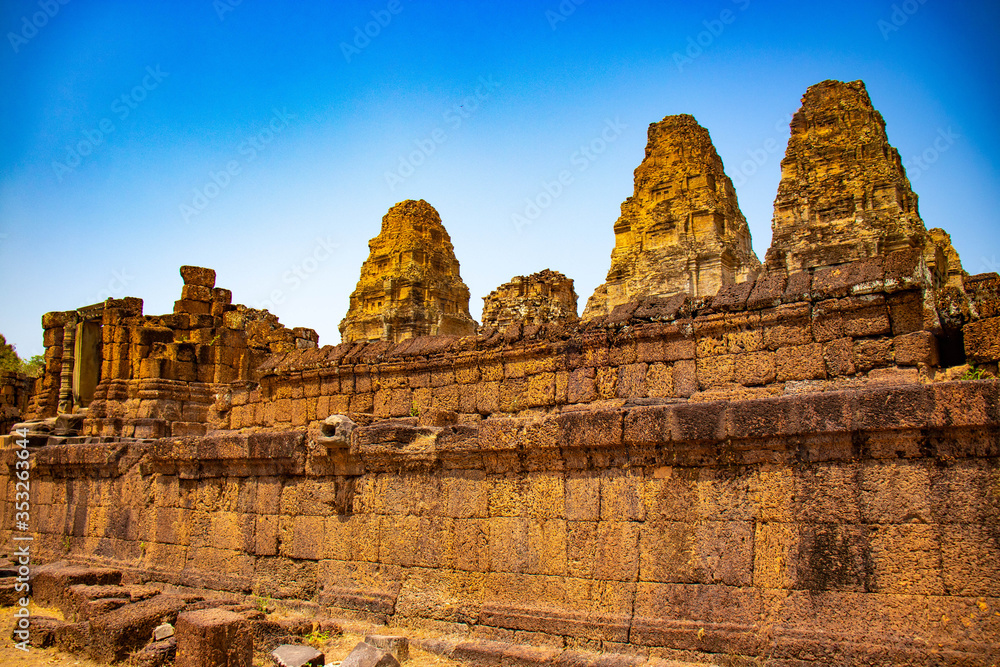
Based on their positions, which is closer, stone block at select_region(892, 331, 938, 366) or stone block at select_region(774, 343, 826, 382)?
stone block at select_region(892, 331, 938, 366)

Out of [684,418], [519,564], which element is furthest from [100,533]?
[684,418]

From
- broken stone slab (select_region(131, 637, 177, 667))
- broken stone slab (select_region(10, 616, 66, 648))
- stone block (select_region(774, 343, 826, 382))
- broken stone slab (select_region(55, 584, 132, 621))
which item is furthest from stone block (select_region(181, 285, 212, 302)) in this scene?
stone block (select_region(774, 343, 826, 382))

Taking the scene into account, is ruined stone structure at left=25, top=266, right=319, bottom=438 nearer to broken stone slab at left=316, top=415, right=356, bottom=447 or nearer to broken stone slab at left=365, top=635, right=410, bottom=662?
broken stone slab at left=316, top=415, right=356, bottom=447

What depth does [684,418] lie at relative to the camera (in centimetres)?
467

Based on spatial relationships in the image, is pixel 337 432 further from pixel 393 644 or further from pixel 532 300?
pixel 532 300

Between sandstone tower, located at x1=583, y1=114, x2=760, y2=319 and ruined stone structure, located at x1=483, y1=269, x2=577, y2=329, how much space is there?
1.79 meters

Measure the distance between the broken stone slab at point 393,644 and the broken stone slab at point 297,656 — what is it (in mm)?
355

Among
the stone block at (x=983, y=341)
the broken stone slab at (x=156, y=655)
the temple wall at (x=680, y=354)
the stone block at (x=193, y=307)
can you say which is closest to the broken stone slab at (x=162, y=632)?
the broken stone slab at (x=156, y=655)

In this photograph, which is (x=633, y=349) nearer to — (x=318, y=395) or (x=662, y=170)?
(x=318, y=395)

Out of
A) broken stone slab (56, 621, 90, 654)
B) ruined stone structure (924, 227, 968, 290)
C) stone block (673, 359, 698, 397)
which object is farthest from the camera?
ruined stone structure (924, 227, 968, 290)

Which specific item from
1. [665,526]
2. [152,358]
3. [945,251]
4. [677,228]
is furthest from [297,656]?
[945,251]

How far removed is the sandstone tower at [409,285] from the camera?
33719 millimetres

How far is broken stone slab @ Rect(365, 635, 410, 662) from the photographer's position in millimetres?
5070

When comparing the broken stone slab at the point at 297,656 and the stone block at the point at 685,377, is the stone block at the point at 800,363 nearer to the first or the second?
the stone block at the point at 685,377
